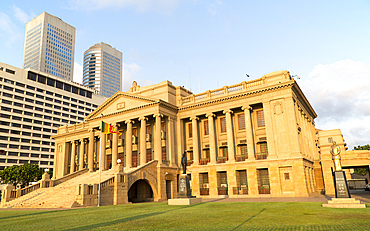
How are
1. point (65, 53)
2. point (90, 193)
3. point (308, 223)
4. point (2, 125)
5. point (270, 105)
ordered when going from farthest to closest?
point (65, 53) < point (2, 125) < point (270, 105) < point (90, 193) < point (308, 223)

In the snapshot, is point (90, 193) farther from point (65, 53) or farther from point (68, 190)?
point (65, 53)

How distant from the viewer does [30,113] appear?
10400cm

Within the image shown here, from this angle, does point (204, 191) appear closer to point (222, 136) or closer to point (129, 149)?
point (222, 136)

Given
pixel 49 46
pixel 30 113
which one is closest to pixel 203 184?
pixel 30 113

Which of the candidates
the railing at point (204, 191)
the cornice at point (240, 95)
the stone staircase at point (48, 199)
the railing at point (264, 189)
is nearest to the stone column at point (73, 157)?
the stone staircase at point (48, 199)

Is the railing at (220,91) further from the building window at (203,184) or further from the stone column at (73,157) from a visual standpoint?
the stone column at (73,157)

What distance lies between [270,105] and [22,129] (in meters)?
95.8

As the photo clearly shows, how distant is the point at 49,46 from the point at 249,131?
519ft

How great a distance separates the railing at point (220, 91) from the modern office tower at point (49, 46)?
136801 mm

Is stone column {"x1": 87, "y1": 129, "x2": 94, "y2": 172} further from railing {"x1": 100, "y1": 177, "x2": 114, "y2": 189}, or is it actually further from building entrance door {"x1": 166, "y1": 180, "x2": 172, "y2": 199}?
railing {"x1": 100, "y1": 177, "x2": 114, "y2": 189}

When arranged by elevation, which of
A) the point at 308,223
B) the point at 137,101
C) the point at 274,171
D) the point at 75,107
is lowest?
the point at 308,223

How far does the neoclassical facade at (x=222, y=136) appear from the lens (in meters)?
35.9

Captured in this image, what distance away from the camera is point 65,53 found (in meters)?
171

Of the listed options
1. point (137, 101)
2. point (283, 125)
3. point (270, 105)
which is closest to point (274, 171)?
point (283, 125)
